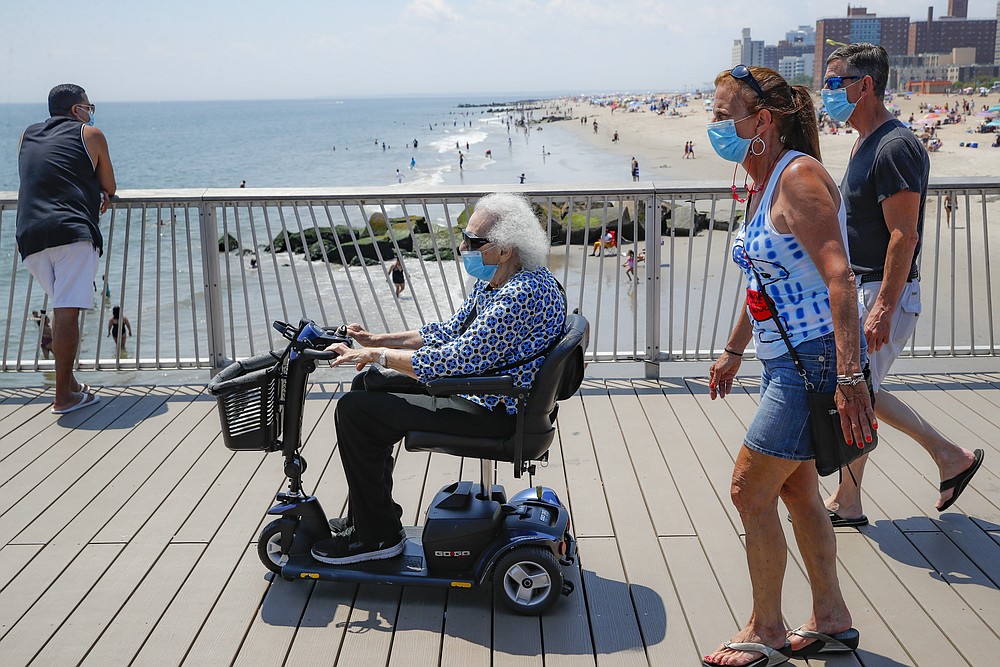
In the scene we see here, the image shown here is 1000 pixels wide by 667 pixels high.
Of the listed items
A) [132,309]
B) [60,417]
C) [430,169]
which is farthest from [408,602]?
[430,169]

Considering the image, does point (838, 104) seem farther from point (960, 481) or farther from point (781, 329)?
point (960, 481)

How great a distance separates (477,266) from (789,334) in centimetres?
105

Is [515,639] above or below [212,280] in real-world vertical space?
below

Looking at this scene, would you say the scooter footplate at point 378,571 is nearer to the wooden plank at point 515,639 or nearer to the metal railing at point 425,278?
the wooden plank at point 515,639

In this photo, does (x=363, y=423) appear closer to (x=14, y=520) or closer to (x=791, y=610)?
(x=791, y=610)

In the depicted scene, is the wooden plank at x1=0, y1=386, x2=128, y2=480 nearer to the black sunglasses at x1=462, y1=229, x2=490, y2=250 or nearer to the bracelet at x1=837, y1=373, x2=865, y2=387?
the black sunglasses at x1=462, y1=229, x2=490, y2=250

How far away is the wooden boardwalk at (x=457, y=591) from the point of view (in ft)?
9.52

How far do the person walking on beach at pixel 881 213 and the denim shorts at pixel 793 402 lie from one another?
76 cm

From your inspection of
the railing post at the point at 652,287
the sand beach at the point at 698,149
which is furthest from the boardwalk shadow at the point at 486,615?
the sand beach at the point at 698,149

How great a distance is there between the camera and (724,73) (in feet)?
8.71

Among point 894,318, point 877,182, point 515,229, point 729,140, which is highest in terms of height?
point 729,140

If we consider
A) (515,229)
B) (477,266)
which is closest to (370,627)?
(477,266)

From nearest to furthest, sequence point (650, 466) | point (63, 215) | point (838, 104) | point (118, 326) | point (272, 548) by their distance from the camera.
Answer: point (272, 548) → point (838, 104) → point (650, 466) → point (63, 215) → point (118, 326)

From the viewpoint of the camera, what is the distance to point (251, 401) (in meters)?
3.14
